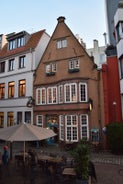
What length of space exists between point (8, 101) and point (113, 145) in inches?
602

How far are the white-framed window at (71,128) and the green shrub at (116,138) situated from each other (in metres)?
3.72

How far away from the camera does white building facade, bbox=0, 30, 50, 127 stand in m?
22.9

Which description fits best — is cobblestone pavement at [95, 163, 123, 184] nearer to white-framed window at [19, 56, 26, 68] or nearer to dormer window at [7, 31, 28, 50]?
white-framed window at [19, 56, 26, 68]

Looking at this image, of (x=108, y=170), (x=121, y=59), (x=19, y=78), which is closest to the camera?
(x=108, y=170)

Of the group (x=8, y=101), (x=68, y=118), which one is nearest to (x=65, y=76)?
(x=68, y=118)

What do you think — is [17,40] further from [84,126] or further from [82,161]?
[82,161]

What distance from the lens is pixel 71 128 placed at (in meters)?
18.3

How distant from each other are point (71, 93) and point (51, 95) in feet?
10.0

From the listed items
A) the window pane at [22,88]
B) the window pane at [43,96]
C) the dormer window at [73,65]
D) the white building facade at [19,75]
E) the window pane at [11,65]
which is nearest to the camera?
the dormer window at [73,65]

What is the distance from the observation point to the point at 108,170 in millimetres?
10820

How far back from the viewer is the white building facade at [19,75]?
75.2ft

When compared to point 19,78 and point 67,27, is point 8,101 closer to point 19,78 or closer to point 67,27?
point 19,78

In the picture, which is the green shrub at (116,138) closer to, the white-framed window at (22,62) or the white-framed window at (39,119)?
the white-framed window at (39,119)

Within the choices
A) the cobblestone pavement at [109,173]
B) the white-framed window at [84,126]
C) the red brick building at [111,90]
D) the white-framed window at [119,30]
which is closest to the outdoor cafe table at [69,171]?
the cobblestone pavement at [109,173]
